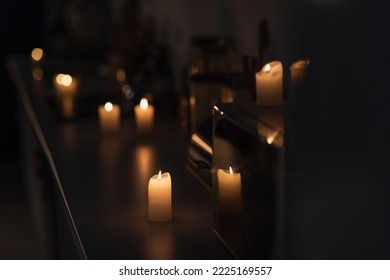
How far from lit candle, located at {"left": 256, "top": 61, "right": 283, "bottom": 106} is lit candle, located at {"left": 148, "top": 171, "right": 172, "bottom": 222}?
0.78 feet

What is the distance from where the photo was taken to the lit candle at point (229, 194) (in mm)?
1285

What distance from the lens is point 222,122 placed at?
1309 mm

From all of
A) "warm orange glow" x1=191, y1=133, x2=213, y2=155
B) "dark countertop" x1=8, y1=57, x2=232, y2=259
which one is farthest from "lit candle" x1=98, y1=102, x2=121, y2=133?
"warm orange glow" x1=191, y1=133, x2=213, y2=155

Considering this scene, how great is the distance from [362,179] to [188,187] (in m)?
0.53

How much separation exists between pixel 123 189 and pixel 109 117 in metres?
0.58

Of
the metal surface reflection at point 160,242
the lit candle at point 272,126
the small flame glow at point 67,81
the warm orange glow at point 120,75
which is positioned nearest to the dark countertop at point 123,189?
the metal surface reflection at point 160,242

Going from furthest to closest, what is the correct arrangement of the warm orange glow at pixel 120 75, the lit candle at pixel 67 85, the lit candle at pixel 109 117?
the warm orange glow at pixel 120 75, the lit candle at pixel 67 85, the lit candle at pixel 109 117

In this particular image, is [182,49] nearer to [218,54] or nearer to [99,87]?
[99,87]

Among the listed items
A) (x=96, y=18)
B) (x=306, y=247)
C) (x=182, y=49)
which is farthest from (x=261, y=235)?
(x=96, y=18)

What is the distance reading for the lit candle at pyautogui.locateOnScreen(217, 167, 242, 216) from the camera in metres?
1.29

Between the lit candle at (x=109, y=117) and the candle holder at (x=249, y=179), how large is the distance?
0.79 metres

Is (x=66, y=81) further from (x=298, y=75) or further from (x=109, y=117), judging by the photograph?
(x=298, y=75)

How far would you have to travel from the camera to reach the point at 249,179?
1.23 meters

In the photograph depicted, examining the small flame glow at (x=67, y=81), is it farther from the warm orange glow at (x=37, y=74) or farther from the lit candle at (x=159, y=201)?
the lit candle at (x=159, y=201)
